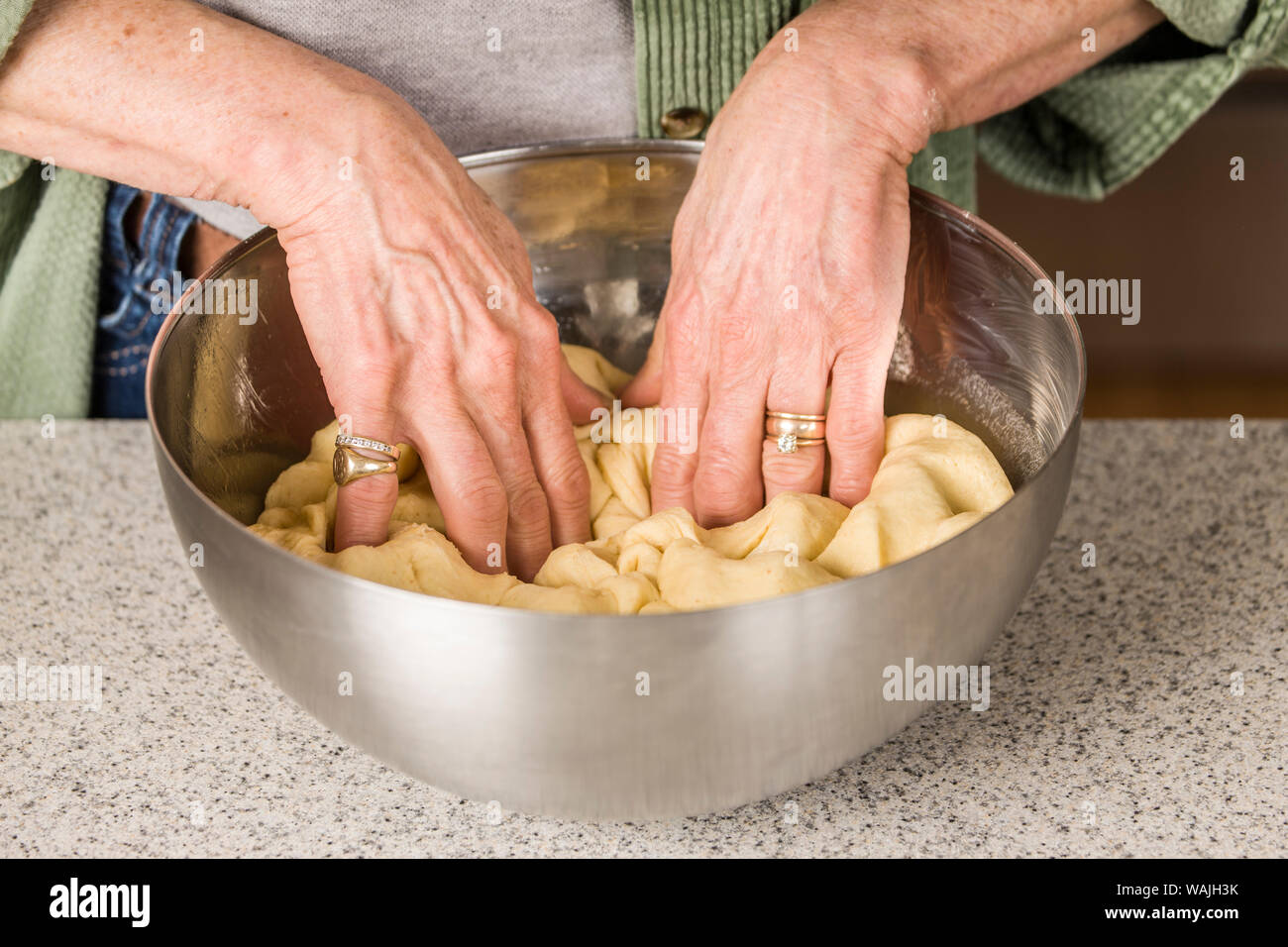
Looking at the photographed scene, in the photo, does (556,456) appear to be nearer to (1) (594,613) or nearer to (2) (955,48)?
(1) (594,613)

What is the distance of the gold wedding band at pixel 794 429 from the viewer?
0.92 metres

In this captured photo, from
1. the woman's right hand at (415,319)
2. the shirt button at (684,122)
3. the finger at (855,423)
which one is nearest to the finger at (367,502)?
the woman's right hand at (415,319)

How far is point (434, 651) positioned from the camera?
0.61 metres

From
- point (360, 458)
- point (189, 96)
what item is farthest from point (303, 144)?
point (360, 458)

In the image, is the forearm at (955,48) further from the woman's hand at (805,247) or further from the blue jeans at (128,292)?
the blue jeans at (128,292)

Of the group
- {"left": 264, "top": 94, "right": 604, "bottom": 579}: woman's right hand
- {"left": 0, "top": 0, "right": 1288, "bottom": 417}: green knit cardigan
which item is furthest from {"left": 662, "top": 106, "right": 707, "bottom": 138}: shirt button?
{"left": 264, "top": 94, "right": 604, "bottom": 579}: woman's right hand

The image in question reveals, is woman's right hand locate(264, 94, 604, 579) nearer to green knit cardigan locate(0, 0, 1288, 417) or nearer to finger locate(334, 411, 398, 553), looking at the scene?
finger locate(334, 411, 398, 553)

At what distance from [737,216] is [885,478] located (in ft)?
0.74

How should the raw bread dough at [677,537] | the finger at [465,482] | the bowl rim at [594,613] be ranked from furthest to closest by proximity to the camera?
the finger at [465,482] → the raw bread dough at [677,537] → the bowl rim at [594,613]

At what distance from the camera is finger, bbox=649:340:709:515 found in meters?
0.95

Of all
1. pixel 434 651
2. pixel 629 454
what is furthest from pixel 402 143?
pixel 434 651

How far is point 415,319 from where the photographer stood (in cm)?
87

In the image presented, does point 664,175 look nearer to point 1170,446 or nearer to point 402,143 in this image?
point 402,143

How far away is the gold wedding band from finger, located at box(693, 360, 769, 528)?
11mm
